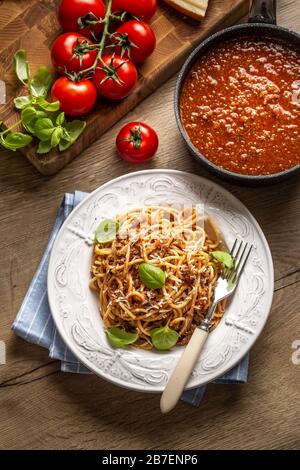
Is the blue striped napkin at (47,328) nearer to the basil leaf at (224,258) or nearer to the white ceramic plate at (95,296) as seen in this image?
the white ceramic plate at (95,296)

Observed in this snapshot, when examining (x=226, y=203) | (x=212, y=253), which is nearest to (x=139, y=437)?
(x=212, y=253)

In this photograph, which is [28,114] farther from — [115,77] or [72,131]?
[115,77]

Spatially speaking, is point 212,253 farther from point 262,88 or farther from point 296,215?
point 262,88
